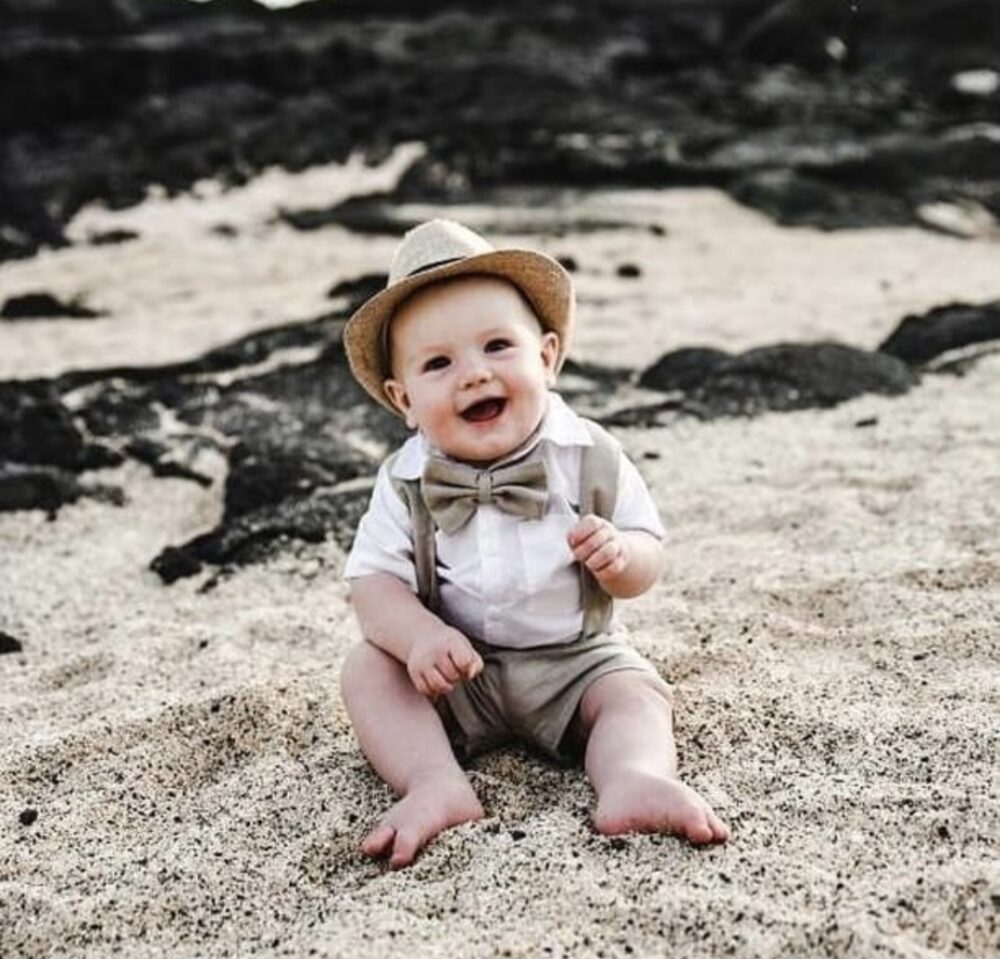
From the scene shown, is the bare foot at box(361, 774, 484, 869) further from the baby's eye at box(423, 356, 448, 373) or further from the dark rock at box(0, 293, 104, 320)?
the dark rock at box(0, 293, 104, 320)

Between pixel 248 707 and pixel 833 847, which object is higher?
pixel 833 847

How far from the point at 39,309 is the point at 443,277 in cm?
507

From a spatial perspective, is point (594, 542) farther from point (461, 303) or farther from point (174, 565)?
point (174, 565)

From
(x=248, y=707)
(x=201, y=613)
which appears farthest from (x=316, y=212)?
(x=248, y=707)

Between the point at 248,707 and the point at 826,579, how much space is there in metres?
1.40

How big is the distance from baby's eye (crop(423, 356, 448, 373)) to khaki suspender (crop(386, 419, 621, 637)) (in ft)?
0.72

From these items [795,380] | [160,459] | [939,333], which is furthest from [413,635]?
[939,333]

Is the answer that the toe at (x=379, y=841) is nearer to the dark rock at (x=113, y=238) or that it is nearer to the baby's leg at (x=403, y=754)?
the baby's leg at (x=403, y=754)

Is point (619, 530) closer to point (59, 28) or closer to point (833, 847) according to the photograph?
point (833, 847)

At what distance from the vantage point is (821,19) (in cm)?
1662

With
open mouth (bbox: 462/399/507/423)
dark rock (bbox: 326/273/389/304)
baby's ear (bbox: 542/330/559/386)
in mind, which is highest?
baby's ear (bbox: 542/330/559/386)

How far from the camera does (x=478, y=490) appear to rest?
2.40 meters

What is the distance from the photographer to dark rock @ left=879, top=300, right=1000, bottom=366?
529 centimetres

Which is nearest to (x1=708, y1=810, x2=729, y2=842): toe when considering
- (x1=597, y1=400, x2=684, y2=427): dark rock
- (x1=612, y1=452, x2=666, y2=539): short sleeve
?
(x1=612, y1=452, x2=666, y2=539): short sleeve
